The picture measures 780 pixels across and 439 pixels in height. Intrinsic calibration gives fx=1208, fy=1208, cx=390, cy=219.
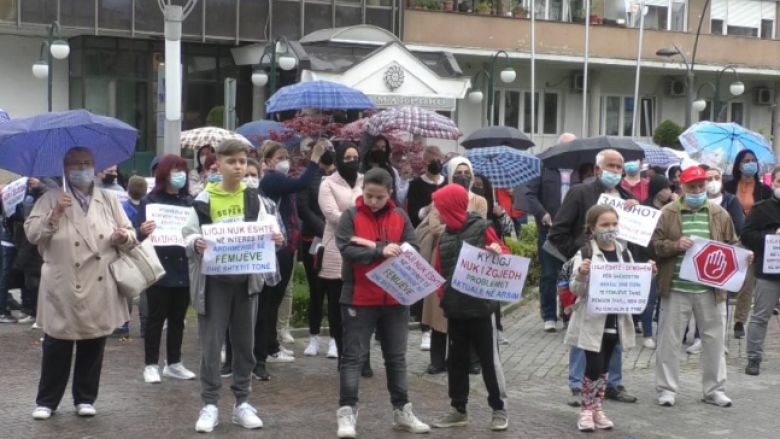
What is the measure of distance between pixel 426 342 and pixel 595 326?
3.48 metres

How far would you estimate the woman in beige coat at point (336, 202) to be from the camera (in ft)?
34.8

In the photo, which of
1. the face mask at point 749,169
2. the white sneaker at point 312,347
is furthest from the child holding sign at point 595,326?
the face mask at point 749,169

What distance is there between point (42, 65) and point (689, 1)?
23.8 metres

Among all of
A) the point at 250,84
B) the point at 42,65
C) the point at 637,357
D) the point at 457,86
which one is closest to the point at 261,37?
the point at 250,84

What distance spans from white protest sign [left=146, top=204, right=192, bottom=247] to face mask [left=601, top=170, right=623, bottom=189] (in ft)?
11.4

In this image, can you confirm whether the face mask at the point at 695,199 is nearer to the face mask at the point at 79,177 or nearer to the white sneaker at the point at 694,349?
the white sneaker at the point at 694,349

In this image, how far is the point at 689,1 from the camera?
4244 cm

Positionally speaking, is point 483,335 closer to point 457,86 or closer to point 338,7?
point 457,86

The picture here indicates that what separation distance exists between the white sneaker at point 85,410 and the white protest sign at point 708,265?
4743 mm

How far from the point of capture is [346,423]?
328 inches

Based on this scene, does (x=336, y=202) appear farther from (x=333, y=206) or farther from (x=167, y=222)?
(x=167, y=222)

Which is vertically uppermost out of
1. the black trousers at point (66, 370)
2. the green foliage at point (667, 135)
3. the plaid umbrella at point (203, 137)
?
the green foliage at point (667, 135)

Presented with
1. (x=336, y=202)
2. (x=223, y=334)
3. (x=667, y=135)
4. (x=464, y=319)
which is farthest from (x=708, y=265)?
(x=667, y=135)

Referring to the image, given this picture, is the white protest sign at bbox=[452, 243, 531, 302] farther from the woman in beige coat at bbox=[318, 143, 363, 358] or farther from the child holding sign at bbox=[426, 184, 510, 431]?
the woman in beige coat at bbox=[318, 143, 363, 358]
